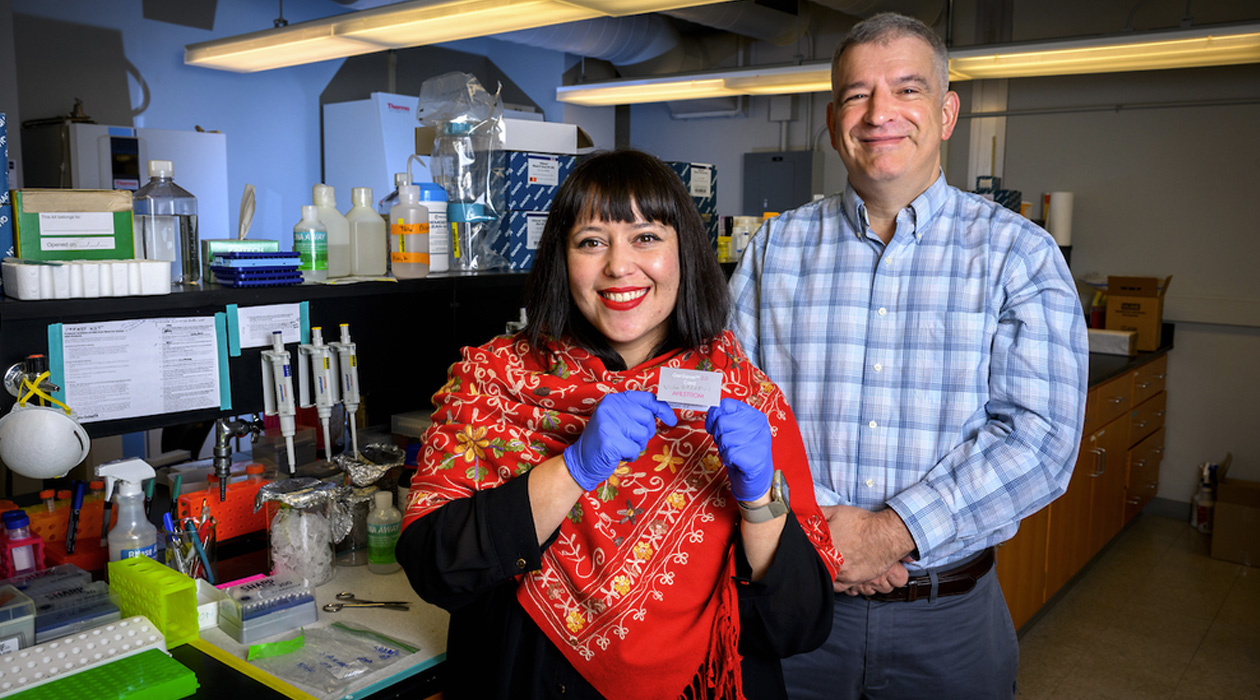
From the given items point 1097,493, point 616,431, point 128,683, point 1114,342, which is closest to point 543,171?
point 616,431

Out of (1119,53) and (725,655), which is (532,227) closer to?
(725,655)

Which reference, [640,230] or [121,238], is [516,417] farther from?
[121,238]

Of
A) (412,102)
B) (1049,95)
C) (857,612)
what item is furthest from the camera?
(412,102)

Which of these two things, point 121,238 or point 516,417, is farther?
point 121,238

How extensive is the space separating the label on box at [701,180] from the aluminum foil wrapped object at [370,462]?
1358 millimetres

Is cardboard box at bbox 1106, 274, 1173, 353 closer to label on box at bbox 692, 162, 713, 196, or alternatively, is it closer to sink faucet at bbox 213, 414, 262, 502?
label on box at bbox 692, 162, 713, 196

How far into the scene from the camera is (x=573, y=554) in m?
1.22

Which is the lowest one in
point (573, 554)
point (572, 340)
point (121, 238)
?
point (573, 554)

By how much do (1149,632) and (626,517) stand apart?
3.26 metres

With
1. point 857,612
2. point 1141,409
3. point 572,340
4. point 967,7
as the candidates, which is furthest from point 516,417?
point 967,7

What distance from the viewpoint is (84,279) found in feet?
5.00

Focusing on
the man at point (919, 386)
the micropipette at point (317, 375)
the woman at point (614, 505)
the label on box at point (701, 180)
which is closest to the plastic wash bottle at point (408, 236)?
the micropipette at point (317, 375)

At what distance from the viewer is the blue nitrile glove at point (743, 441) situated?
1.06 metres

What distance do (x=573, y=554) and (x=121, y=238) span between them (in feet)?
3.47
